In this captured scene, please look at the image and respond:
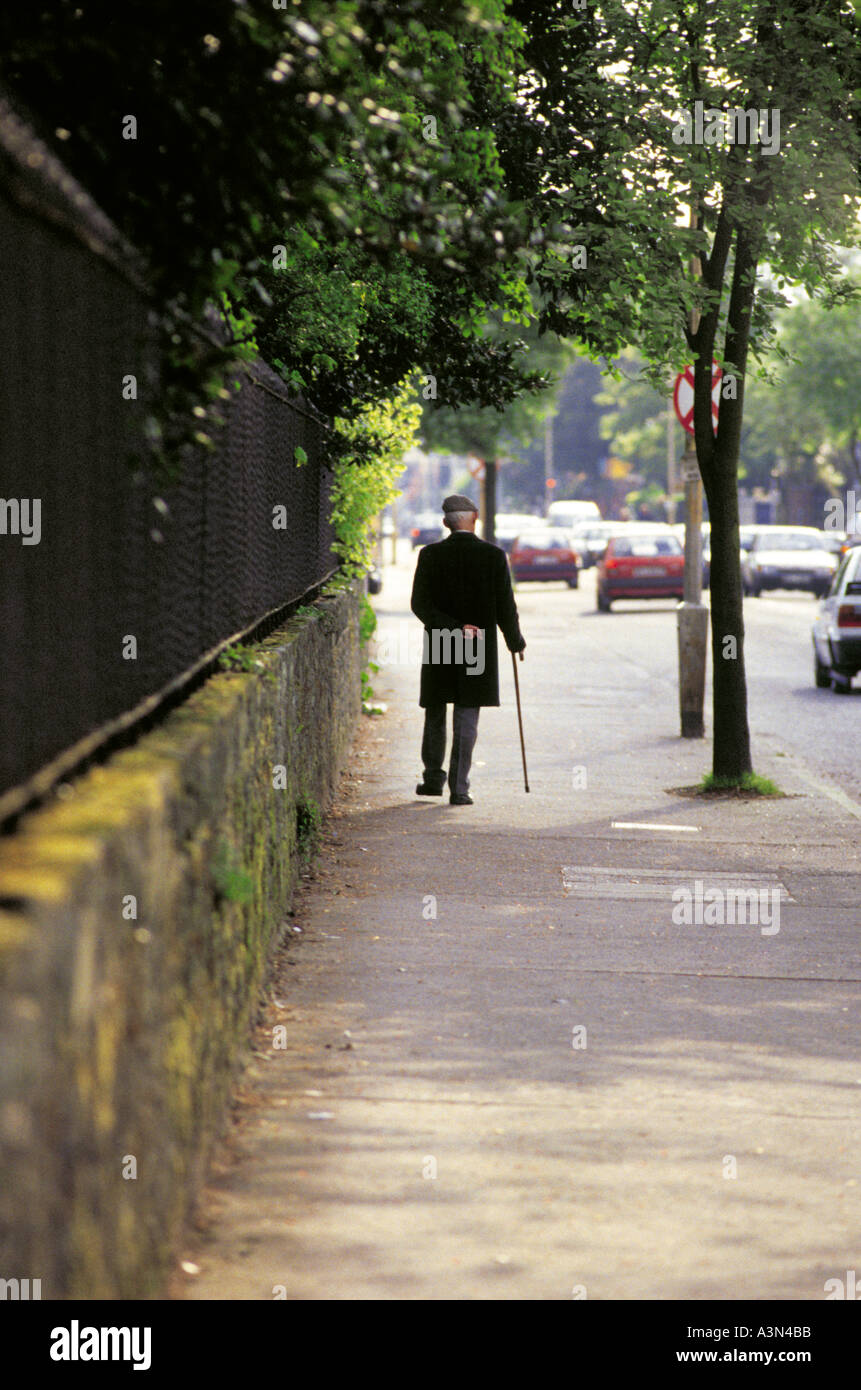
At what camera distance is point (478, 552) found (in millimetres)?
11789

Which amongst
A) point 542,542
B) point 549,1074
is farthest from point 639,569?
point 549,1074

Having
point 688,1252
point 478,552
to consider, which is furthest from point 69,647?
point 478,552

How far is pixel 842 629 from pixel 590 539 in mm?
44210

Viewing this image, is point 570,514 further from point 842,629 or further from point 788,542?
point 842,629

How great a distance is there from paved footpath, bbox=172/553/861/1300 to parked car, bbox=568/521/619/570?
52.2m

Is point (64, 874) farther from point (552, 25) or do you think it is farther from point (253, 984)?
point (552, 25)

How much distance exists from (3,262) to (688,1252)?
261 centimetres

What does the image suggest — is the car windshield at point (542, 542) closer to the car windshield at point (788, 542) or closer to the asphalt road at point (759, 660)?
the asphalt road at point (759, 660)

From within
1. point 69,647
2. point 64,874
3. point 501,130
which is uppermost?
point 501,130

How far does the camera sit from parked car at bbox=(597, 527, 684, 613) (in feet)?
124

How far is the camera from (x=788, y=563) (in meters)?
42.1

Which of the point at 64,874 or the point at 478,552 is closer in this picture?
the point at 64,874

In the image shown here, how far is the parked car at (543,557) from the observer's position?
47.0m

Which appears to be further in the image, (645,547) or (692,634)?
(645,547)
